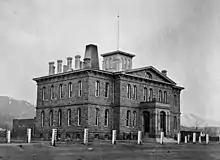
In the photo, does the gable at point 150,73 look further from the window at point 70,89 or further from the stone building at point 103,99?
the window at point 70,89

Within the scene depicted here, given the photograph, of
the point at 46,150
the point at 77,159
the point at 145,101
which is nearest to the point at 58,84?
the point at 145,101

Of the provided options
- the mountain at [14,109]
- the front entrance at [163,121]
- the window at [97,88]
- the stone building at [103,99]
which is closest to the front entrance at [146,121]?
the stone building at [103,99]

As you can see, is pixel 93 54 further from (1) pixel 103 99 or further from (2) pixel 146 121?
(2) pixel 146 121

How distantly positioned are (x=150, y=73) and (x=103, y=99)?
23.5 feet

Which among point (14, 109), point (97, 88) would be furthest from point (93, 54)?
point (14, 109)

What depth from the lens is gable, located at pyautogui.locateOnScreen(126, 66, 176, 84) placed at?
147 feet

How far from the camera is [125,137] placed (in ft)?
142

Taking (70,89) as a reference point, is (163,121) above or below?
below

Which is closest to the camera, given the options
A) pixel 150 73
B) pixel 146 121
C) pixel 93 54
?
pixel 146 121

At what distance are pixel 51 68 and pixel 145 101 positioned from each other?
11466 mm

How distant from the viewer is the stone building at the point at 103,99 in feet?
138

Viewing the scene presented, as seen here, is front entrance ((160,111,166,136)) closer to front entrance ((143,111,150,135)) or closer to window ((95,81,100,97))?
front entrance ((143,111,150,135))

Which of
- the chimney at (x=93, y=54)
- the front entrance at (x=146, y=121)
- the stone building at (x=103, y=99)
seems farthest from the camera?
the chimney at (x=93, y=54)

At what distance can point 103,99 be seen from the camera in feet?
141
